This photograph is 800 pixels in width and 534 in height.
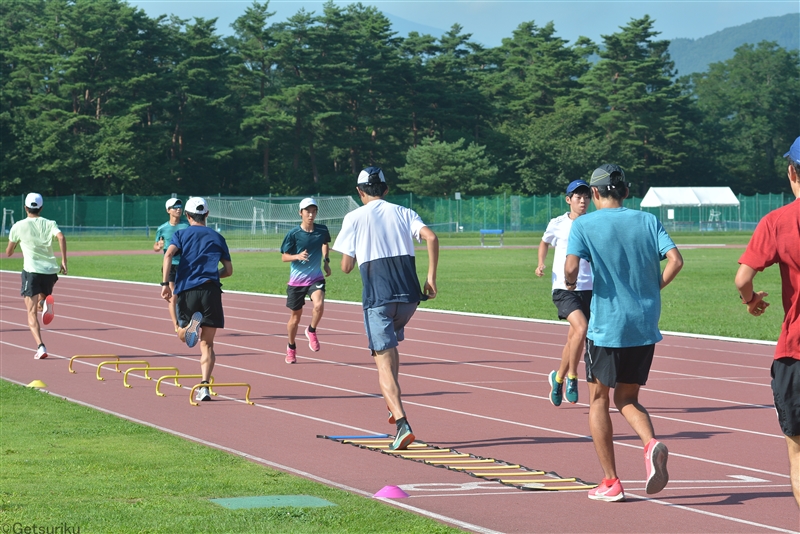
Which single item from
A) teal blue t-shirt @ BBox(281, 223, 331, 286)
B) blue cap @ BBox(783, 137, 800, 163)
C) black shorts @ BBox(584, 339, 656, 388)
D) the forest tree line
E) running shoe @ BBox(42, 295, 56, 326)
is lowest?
running shoe @ BBox(42, 295, 56, 326)

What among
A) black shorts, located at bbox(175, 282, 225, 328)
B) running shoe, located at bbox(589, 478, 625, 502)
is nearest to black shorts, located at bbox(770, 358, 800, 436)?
running shoe, located at bbox(589, 478, 625, 502)

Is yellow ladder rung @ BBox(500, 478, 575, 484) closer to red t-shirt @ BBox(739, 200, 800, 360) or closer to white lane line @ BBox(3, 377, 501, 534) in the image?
white lane line @ BBox(3, 377, 501, 534)

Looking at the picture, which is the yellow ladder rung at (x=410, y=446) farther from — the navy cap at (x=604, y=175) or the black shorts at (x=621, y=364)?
the navy cap at (x=604, y=175)

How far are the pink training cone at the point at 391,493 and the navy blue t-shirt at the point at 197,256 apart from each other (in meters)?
4.45

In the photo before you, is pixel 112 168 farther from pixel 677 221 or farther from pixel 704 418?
pixel 704 418

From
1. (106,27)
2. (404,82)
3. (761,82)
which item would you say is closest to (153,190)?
(106,27)

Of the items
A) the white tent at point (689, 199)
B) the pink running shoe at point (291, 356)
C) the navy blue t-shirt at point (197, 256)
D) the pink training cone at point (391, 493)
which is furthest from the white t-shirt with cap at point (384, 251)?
the white tent at point (689, 199)

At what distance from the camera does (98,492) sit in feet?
21.9

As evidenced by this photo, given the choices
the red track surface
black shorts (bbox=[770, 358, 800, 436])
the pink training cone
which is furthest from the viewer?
the pink training cone

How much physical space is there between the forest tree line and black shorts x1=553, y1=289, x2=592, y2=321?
221 feet

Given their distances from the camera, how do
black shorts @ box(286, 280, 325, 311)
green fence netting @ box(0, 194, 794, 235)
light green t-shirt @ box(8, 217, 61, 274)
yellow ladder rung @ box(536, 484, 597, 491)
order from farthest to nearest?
1. green fence netting @ box(0, 194, 794, 235)
2. black shorts @ box(286, 280, 325, 311)
3. light green t-shirt @ box(8, 217, 61, 274)
4. yellow ladder rung @ box(536, 484, 597, 491)

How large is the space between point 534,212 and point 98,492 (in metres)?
73.5

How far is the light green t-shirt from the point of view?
530 inches

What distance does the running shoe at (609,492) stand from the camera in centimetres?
645
